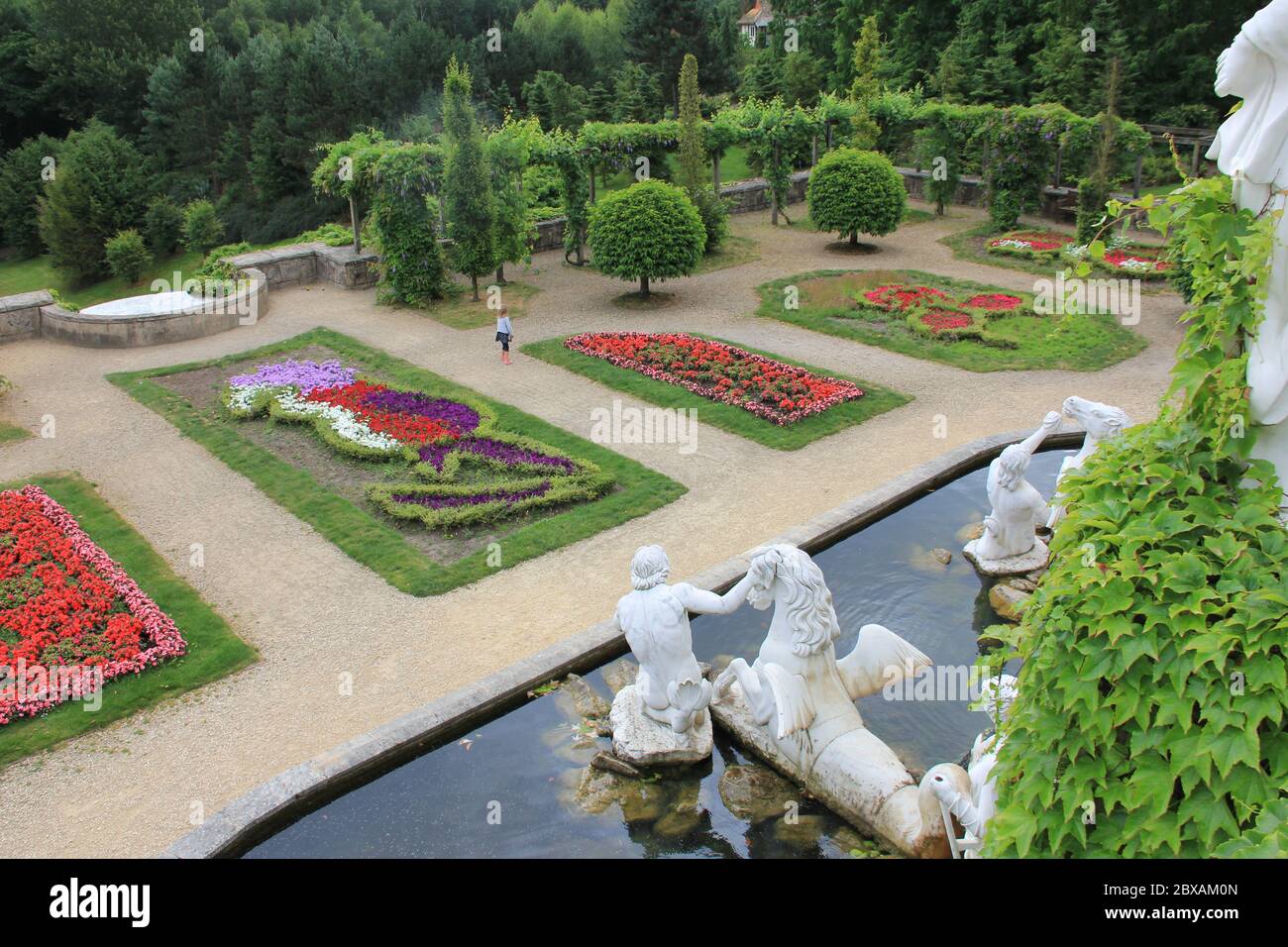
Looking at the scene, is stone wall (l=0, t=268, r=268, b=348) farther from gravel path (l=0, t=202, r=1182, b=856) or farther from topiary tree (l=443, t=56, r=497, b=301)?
topiary tree (l=443, t=56, r=497, b=301)

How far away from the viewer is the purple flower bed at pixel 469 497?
45.3 feet

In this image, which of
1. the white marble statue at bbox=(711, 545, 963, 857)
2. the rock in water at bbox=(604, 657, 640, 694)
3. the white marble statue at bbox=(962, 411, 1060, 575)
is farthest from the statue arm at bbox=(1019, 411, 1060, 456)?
the rock in water at bbox=(604, 657, 640, 694)

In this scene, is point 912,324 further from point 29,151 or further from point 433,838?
point 29,151

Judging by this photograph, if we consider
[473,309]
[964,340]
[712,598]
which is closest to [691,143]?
[473,309]

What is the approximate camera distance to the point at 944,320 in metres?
20.4

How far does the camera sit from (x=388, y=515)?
13539 mm

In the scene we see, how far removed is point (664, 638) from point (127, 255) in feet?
95.9

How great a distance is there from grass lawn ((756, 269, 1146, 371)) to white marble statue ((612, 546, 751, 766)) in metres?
11.3

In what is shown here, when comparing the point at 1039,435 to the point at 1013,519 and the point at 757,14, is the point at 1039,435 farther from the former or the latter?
the point at 757,14

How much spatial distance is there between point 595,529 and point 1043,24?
103 ft

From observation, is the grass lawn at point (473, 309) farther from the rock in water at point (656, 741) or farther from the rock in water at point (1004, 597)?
the rock in water at point (656, 741)

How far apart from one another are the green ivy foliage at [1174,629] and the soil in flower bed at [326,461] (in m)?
8.63

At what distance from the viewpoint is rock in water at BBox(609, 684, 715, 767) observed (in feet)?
27.2

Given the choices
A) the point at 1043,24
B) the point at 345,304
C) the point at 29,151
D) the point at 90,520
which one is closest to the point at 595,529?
the point at 90,520
